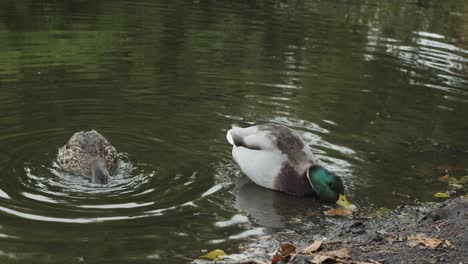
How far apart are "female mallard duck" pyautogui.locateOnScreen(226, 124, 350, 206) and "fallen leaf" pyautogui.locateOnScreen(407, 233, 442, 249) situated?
175cm

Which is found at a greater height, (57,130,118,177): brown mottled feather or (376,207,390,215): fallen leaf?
(57,130,118,177): brown mottled feather

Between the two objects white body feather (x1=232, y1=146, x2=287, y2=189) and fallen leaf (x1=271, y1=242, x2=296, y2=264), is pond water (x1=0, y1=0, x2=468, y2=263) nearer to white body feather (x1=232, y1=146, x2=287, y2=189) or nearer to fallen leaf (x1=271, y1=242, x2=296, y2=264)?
white body feather (x1=232, y1=146, x2=287, y2=189)

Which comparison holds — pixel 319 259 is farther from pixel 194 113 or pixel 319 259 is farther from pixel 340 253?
pixel 194 113

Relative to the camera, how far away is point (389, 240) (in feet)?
20.0

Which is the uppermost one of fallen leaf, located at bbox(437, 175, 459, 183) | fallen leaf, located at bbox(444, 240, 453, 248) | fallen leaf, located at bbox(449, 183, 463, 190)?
fallen leaf, located at bbox(444, 240, 453, 248)

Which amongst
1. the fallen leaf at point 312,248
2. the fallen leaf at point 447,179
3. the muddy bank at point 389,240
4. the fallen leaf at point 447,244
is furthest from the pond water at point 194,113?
the fallen leaf at point 447,244

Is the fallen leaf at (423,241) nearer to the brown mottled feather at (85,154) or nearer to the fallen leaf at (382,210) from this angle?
the fallen leaf at (382,210)

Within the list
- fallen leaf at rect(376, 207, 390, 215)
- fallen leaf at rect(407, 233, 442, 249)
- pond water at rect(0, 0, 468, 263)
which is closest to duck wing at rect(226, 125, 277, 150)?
pond water at rect(0, 0, 468, 263)

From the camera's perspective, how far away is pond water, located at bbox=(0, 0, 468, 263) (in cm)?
693

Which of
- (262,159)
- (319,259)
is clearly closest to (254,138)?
(262,159)

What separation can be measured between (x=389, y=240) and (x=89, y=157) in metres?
3.48

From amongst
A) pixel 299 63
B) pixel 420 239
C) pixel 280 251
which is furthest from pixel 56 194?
pixel 299 63

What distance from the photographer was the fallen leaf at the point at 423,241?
578cm

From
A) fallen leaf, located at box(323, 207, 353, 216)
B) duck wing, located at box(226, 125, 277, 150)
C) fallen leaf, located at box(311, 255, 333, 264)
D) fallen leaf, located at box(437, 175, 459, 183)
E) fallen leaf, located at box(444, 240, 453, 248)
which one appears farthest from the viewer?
fallen leaf, located at box(437, 175, 459, 183)
